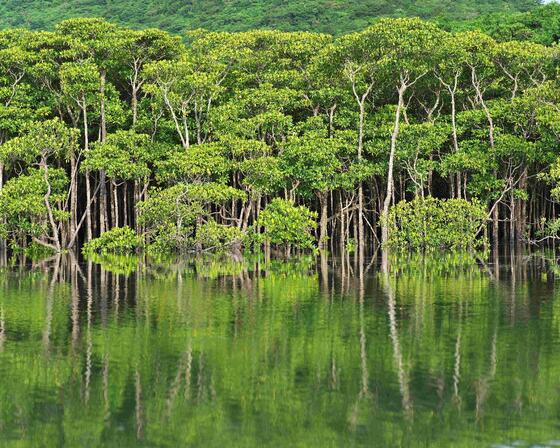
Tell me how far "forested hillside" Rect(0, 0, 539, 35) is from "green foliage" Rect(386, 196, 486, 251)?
151ft

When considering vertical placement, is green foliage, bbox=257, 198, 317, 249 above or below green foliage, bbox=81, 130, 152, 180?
below

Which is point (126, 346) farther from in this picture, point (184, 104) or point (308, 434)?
point (184, 104)

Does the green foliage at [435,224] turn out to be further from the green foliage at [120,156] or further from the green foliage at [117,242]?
the green foliage at [120,156]

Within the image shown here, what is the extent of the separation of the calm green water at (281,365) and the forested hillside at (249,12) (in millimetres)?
69000

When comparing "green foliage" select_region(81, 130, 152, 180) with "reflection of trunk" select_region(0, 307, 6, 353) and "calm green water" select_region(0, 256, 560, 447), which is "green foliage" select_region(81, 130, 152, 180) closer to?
"calm green water" select_region(0, 256, 560, 447)

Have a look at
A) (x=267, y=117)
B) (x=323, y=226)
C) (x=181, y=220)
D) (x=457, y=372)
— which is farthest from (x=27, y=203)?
(x=457, y=372)

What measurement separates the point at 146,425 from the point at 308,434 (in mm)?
2680

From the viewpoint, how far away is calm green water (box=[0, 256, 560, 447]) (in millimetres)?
15742

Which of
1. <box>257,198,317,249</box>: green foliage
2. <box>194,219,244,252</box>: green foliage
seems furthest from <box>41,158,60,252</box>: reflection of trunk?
<box>257,198,317,249</box>: green foliage

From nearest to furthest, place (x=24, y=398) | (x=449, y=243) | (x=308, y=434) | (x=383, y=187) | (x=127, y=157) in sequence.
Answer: (x=308, y=434)
(x=24, y=398)
(x=449, y=243)
(x=127, y=157)
(x=383, y=187)

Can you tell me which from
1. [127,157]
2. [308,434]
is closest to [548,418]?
[308,434]

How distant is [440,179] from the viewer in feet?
265

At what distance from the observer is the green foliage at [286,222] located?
2176 inches

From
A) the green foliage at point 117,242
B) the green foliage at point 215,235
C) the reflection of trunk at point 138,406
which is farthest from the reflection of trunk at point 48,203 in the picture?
the reflection of trunk at point 138,406
